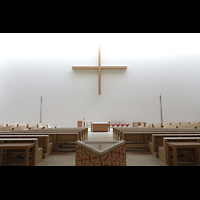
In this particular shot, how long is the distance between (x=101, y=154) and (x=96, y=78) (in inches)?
351

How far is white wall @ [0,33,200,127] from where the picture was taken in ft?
31.9

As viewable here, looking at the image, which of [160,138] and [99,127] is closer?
[160,138]

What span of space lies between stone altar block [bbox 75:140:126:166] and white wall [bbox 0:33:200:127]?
8.06 metres

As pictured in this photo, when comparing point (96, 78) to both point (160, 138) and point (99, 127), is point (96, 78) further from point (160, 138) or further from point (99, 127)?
point (160, 138)

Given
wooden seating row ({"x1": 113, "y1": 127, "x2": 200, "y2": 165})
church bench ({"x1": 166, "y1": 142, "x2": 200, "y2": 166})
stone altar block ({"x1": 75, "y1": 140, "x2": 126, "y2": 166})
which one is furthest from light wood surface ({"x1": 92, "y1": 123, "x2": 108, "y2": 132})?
stone altar block ({"x1": 75, "y1": 140, "x2": 126, "y2": 166})

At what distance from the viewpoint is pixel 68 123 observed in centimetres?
957

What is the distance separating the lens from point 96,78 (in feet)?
32.9

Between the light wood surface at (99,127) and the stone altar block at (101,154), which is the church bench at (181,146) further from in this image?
the light wood surface at (99,127)

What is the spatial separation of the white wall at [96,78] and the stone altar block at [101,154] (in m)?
8.06

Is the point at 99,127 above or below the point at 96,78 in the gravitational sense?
below

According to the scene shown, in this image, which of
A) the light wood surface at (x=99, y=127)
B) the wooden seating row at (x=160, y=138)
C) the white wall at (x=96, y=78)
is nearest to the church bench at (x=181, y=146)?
the wooden seating row at (x=160, y=138)

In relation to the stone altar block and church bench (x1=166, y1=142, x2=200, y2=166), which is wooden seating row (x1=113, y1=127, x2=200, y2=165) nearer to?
church bench (x1=166, y1=142, x2=200, y2=166)

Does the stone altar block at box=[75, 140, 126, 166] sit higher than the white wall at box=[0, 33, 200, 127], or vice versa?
the white wall at box=[0, 33, 200, 127]

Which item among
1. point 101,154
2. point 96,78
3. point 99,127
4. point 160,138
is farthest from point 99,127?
point 101,154
